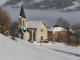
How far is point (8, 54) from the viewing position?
36.5 ft

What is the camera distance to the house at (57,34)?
71762 mm

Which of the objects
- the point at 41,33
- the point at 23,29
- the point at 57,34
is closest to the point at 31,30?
the point at 41,33

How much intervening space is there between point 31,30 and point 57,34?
28.6 feet

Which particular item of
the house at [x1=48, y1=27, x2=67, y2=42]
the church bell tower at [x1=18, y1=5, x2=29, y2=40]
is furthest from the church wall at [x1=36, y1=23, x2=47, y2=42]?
the house at [x1=48, y1=27, x2=67, y2=42]

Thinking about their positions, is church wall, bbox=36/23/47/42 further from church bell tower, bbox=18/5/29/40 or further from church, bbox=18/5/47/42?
church bell tower, bbox=18/5/29/40

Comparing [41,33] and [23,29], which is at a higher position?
[23,29]

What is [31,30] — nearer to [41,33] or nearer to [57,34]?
[41,33]

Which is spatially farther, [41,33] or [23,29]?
[41,33]

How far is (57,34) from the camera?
7538 cm

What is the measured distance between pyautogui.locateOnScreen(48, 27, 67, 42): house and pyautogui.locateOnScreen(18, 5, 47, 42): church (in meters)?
4.03

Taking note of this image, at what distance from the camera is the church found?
68.1 meters

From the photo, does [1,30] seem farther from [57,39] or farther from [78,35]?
[57,39]

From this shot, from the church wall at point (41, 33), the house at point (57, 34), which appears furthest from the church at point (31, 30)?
the house at point (57, 34)

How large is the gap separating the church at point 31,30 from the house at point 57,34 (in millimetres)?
4031
